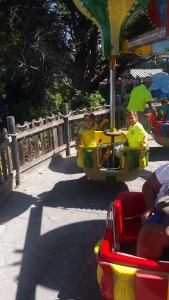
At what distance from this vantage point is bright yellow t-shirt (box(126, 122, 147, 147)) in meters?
4.70

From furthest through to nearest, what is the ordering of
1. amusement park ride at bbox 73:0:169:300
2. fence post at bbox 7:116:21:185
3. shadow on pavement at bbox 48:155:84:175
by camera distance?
shadow on pavement at bbox 48:155:84:175
fence post at bbox 7:116:21:185
amusement park ride at bbox 73:0:169:300

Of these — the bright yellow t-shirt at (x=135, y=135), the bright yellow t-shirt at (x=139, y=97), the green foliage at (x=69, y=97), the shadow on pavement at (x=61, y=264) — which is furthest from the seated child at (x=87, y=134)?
the green foliage at (x=69, y=97)

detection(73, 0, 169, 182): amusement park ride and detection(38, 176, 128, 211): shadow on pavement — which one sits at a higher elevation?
detection(73, 0, 169, 182): amusement park ride

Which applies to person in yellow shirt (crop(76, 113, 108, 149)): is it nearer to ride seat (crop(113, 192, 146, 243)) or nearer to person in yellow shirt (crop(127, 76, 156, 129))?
ride seat (crop(113, 192, 146, 243))

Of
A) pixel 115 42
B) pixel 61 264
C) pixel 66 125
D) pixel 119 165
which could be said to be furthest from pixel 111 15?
pixel 66 125

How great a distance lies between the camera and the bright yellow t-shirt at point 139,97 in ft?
23.9

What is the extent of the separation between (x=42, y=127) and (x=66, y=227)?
2.51 m

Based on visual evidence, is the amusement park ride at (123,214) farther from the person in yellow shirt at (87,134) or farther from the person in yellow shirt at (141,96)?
the person in yellow shirt at (141,96)

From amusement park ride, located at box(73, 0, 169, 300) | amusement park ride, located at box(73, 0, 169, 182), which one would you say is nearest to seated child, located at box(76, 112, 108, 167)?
amusement park ride, located at box(73, 0, 169, 182)

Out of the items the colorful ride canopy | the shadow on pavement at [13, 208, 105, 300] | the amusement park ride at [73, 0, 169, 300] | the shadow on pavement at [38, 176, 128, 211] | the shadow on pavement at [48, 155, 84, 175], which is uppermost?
the colorful ride canopy

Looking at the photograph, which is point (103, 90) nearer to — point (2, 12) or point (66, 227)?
point (2, 12)

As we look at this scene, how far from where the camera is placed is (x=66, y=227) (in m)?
3.77

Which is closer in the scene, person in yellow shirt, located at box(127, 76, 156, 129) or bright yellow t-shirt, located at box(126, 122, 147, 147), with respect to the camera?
bright yellow t-shirt, located at box(126, 122, 147, 147)

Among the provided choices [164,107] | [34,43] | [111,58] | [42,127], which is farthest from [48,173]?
[34,43]
